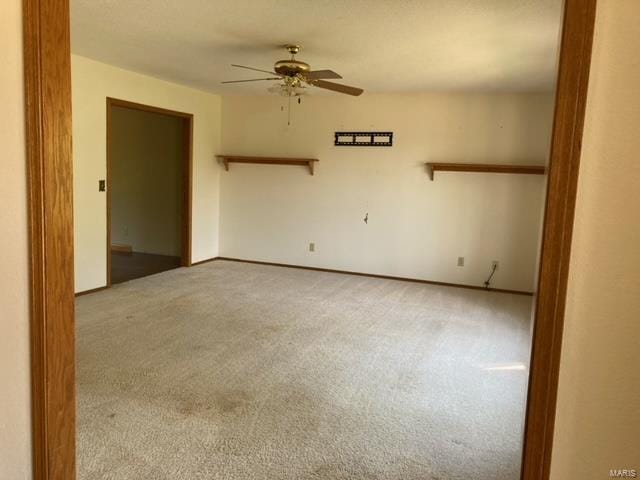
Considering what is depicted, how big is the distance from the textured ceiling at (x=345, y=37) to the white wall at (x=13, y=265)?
1962 millimetres

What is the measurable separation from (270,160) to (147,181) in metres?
1.91

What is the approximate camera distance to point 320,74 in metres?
3.52

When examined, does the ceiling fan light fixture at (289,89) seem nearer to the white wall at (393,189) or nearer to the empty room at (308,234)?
the empty room at (308,234)

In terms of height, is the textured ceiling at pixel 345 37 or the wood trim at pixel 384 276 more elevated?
the textured ceiling at pixel 345 37

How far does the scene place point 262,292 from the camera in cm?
502

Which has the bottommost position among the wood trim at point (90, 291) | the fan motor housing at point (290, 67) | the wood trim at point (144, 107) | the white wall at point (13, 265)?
the wood trim at point (90, 291)

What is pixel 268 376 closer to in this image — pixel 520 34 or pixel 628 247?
pixel 628 247

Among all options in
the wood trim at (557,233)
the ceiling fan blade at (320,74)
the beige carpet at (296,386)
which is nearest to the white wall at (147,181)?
the beige carpet at (296,386)

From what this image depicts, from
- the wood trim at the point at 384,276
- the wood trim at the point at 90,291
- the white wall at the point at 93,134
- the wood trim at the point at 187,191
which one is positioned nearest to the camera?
the white wall at the point at 93,134

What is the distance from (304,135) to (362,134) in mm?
786

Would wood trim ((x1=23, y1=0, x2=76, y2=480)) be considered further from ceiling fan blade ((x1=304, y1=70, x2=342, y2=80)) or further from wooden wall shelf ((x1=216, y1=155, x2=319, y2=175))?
wooden wall shelf ((x1=216, y1=155, x2=319, y2=175))

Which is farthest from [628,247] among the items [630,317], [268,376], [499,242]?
[499,242]

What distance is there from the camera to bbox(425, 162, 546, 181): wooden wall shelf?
16.9 feet

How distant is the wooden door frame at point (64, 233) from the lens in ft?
3.21
